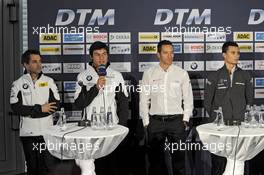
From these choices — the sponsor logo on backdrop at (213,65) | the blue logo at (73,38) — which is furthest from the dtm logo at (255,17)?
the blue logo at (73,38)

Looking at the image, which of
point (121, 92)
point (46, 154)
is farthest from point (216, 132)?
point (46, 154)

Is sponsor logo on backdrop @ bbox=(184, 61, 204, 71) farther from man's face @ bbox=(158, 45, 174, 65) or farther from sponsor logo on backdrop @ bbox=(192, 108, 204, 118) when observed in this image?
man's face @ bbox=(158, 45, 174, 65)

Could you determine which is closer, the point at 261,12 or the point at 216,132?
the point at 216,132

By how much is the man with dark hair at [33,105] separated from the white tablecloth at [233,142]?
1.56 metres

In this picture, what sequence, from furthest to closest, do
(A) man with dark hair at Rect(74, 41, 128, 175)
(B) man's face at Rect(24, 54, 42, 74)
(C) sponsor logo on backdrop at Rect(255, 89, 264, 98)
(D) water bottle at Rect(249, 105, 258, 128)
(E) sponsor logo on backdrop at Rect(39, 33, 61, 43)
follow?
(C) sponsor logo on backdrop at Rect(255, 89, 264, 98) → (E) sponsor logo on backdrop at Rect(39, 33, 61, 43) → (B) man's face at Rect(24, 54, 42, 74) → (A) man with dark hair at Rect(74, 41, 128, 175) → (D) water bottle at Rect(249, 105, 258, 128)

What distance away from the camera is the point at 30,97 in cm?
446

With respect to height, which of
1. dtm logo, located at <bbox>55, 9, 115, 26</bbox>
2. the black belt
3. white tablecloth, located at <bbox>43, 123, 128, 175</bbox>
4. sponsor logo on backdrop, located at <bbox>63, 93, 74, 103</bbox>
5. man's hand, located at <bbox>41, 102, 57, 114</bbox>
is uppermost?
dtm logo, located at <bbox>55, 9, 115, 26</bbox>

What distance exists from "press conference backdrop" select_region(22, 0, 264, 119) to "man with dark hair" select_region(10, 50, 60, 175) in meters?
0.55

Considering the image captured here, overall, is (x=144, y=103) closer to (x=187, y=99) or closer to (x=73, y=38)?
(x=187, y=99)

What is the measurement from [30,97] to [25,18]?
3.51 ft

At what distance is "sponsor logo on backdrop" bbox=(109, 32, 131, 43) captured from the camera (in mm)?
5074

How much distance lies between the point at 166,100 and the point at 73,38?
1335mm

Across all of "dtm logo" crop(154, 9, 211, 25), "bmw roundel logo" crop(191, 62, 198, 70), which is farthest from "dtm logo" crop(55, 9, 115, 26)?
"bmw roundel logo" crop(191, 62, 198, 70)

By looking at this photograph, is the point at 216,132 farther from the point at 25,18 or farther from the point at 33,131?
the point at 25,18
